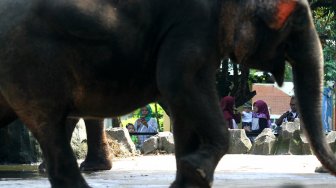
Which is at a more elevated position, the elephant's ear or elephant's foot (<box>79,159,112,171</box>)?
the elephant's ear

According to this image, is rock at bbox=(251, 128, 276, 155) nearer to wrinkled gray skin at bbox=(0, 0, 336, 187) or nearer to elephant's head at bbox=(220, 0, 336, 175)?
elephant's head at bbox=(220, 0, 336, 175)

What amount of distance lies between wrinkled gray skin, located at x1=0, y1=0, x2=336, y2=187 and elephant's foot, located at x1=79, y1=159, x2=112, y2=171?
379cm

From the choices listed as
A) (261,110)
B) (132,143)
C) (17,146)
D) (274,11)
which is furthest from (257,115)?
(274,11)

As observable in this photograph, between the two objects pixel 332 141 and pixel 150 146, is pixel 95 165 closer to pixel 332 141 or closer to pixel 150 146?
pixel 332 141

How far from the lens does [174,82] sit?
18.2ft

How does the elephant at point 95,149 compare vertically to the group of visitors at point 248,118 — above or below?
below

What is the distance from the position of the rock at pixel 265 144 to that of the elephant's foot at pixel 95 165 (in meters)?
6.20

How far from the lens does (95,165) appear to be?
31.9 feet

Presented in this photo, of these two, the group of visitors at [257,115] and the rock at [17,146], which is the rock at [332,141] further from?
the rock at [17,146]

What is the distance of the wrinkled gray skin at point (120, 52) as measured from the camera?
5.67 m

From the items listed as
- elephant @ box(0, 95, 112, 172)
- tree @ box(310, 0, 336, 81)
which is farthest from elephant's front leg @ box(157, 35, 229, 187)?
tree @ box(310, 0, 336, 81)

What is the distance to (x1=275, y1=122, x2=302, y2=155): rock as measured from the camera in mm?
15391

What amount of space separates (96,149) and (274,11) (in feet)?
14.1

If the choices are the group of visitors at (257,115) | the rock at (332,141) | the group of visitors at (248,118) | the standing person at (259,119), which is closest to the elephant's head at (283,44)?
the rock at (332,141)
